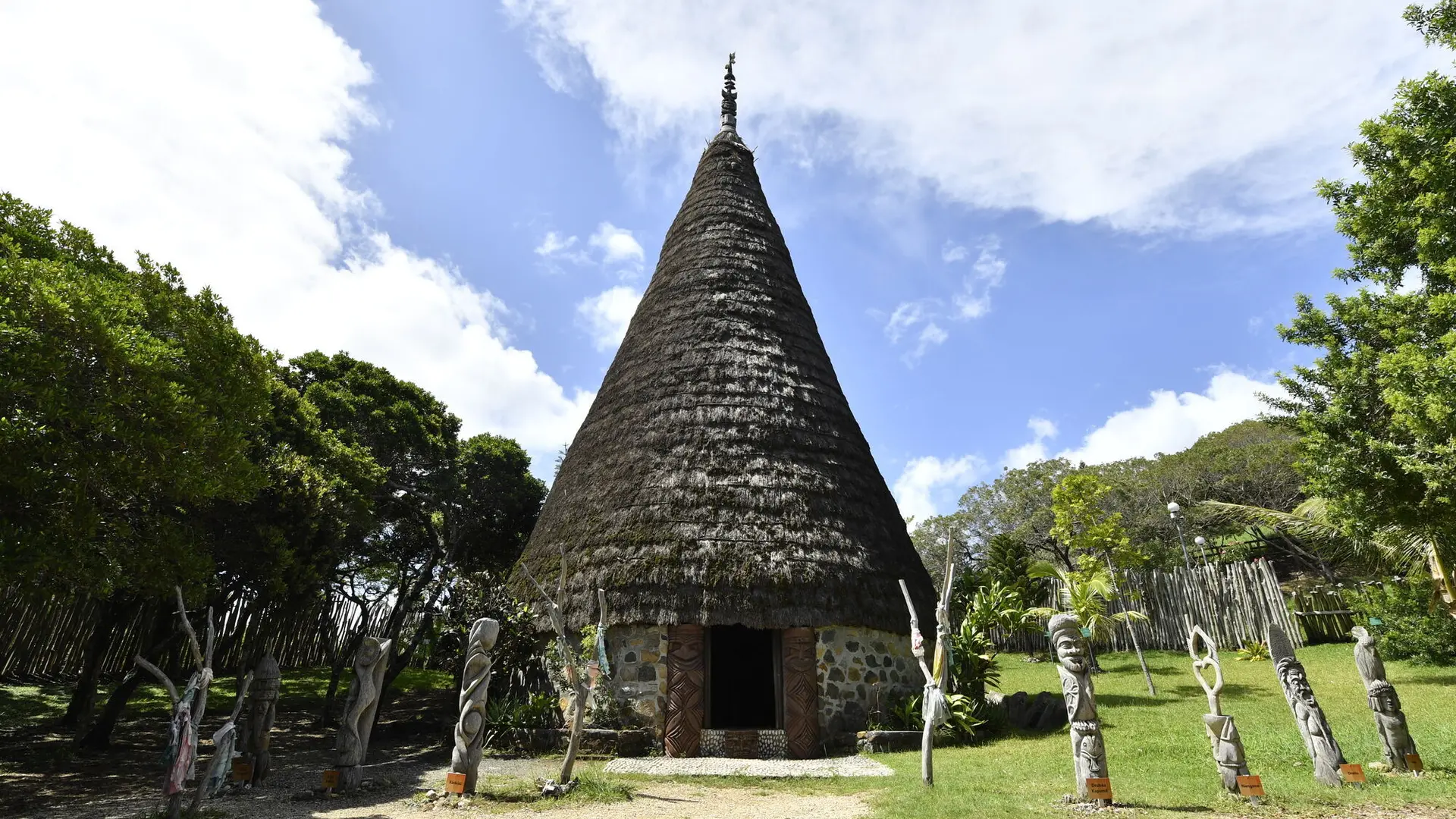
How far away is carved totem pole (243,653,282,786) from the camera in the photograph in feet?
26.9

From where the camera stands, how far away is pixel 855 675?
10.9 m

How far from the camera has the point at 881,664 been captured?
11195 millimetres

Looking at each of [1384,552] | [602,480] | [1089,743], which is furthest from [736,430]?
[1384,552]

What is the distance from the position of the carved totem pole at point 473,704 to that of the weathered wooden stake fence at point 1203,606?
1319 centimetres

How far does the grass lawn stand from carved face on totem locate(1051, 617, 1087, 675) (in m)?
1.14

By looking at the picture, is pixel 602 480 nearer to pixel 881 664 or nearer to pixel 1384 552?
pixel 881 664

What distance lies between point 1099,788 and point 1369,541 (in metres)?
8.82

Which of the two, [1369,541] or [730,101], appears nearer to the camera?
[1369,541]

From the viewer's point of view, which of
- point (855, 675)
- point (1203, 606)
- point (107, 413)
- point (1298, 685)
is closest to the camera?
point (1298, 685)

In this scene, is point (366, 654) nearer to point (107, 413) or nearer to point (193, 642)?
point (193, 642)

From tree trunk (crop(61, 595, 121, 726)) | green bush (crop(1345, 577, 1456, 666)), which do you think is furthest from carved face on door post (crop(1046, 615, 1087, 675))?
tree trunk (crop(61, 595, 121, 726))

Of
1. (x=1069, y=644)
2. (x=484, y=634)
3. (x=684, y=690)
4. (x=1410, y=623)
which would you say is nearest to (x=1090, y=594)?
(x=1410, y=623)

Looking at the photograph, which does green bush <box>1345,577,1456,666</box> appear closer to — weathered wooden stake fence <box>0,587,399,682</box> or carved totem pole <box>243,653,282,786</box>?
carved totem pole <box>243,653,282,786</box>

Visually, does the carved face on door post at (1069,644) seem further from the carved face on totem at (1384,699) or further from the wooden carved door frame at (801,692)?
the wooden carved door frame at (801,692)
